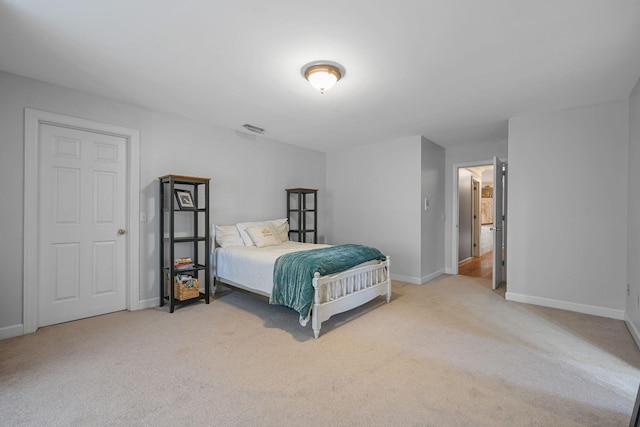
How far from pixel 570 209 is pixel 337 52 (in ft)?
10.9

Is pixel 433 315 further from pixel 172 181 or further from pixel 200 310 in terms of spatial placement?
pixel 172 181

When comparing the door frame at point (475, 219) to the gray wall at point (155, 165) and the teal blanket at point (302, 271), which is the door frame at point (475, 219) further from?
the teal blanket at point (302, 271)

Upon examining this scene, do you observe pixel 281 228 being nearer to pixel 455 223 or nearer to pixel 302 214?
pixel 302 214

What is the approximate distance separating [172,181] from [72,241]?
1165 millimetres

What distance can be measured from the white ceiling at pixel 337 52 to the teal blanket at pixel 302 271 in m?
1.74

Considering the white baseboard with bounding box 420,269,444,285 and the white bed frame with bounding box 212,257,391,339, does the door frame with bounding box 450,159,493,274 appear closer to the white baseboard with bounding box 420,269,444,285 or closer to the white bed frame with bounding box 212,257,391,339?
the white baseboard with bounding box 420,269,444,285

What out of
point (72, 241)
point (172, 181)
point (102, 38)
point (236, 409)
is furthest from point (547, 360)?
point (72, 241)

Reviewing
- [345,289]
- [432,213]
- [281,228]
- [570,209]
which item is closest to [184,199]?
[281,228]

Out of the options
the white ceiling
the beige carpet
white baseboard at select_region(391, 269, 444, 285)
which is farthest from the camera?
white baseboard at select_region(391, 269, 444, 285)

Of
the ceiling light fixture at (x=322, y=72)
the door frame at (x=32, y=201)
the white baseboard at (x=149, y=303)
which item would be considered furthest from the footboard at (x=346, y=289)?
the door frame at (x=32, y=201)

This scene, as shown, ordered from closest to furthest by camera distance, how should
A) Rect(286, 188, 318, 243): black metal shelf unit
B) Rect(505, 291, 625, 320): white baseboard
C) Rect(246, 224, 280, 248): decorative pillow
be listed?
1. Rect(505, 291, 625, 320): white baseboard
2. Rect(246, 224, 280, 248): decorative pillow
3. Rect(286, 188, 318, 243): black metal shelf unit

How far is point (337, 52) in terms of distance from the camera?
7.73ft

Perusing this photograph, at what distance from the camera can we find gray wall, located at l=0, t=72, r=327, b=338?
2.72 m

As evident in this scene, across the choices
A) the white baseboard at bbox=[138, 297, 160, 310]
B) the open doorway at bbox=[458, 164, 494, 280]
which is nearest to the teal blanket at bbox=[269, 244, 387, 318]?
the white baseboard at bbox=[138, 297, 160, 310]
